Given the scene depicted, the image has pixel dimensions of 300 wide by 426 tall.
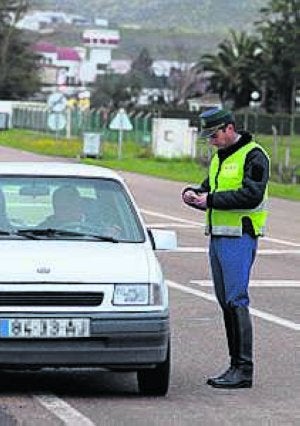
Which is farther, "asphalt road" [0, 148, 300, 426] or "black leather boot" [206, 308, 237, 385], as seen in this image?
"black leather boot" [206, 308, 237, 385]

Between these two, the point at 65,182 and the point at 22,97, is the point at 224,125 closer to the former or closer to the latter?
the point at 65,182

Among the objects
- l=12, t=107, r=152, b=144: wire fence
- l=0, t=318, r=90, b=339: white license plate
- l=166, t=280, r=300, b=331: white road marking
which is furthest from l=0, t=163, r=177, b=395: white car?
l=12, t=107, r=152, b=144: wire fence

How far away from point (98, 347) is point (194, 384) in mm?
1384

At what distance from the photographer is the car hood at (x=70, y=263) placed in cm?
964

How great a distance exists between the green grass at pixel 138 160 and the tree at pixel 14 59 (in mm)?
56919

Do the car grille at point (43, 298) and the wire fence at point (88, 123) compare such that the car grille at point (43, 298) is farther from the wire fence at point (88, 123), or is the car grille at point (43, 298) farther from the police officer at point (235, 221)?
the wire fence at point (88, 123)

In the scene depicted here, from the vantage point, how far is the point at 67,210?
35.6 feet

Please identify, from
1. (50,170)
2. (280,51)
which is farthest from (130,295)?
(280,51)

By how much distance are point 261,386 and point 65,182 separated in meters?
2.08

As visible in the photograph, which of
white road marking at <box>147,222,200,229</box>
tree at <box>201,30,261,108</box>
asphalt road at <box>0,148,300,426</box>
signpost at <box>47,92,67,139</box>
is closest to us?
asphalt road at <box>0,148,300,426</box>

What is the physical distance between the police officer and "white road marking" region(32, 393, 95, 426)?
1279 millimetres

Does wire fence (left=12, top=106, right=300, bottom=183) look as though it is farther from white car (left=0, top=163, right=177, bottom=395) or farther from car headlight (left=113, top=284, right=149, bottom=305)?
car headlight (left=113, top=284, right=149, bottom=305)

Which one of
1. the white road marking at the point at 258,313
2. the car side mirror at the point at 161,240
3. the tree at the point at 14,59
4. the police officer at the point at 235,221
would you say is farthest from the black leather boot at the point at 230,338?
the tree at the point at 14,59

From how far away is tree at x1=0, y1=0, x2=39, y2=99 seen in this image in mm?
→ 145750
